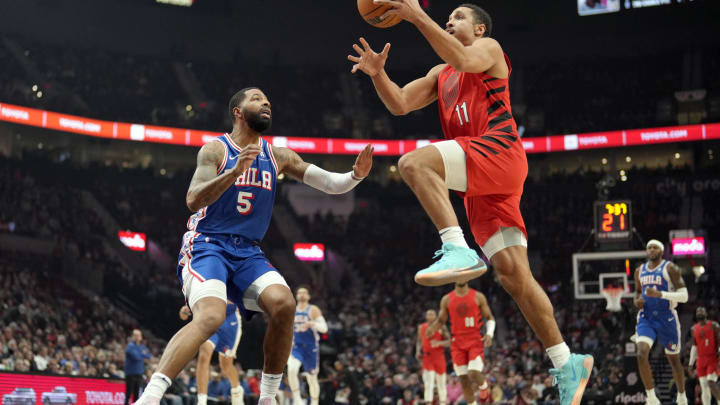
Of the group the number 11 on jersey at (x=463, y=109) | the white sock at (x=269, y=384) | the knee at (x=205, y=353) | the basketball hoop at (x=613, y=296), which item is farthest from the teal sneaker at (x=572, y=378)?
the basketball hoop at (x=613, y=296)

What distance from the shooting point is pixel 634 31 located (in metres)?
33.9

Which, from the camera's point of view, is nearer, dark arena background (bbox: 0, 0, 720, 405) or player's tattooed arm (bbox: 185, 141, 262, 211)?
player's tattooed arm (bbox: 185, 141, 262, 211)

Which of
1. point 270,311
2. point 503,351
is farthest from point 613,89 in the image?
point 270,311

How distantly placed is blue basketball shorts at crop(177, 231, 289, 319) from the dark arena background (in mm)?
12834

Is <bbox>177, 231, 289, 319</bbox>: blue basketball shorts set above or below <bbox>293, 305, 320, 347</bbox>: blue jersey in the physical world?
above

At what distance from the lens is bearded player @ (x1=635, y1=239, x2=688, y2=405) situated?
11.0m

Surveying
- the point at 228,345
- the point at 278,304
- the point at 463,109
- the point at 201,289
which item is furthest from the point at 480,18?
the point at 228,345

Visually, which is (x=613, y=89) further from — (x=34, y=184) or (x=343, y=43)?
(x=34, y=184)

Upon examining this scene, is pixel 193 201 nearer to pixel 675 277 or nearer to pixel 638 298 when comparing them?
pixel 638 298

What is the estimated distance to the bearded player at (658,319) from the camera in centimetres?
1101

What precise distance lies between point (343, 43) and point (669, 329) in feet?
87.9

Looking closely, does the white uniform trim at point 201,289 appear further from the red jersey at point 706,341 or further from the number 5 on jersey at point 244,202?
the red jersey at point 706,341

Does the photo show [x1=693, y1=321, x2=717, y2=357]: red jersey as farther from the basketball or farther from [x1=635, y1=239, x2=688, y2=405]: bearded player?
the basketball

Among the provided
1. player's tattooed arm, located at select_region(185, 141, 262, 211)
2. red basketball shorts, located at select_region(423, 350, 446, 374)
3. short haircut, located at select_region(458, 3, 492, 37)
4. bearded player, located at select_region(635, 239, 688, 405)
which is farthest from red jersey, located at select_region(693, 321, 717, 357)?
player's tattooed arm, located at select_region(185, 141, 262, 211)
